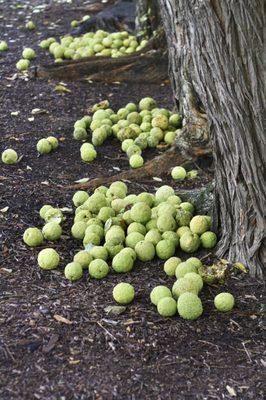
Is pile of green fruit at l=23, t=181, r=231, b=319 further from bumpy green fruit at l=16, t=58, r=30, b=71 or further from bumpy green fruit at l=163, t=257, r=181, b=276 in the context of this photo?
bumpy green fruit at l=16, t=58, r=30, b=71

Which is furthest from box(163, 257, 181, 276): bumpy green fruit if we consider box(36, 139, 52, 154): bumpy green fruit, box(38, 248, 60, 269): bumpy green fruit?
box(36, 139, 52, 154): bumpy green fruit

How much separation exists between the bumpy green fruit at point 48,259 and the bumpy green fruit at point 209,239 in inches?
47.0

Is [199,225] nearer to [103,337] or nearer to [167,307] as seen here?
[167,307]

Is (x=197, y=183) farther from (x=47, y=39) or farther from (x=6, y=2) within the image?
(x=6, y=2)

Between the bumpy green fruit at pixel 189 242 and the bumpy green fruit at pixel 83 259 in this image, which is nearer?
the bumpy green fruit at pixel 83 259

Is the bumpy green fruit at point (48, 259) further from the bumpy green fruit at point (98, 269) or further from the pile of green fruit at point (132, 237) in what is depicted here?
the bumpy green fruit at point (98, 269)

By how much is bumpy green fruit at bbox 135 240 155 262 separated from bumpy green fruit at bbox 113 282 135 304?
0.59 metres

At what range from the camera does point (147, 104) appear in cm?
849

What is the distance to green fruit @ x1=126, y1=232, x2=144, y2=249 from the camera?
5531 mm

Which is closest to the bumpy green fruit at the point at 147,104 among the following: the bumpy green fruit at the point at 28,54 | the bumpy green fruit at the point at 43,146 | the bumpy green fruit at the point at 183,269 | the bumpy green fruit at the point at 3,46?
the bumpy green fruit at the point at 43,146

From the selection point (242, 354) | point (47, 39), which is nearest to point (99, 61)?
point (47, 39)

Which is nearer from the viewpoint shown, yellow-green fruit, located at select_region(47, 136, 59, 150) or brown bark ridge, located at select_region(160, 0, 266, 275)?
brown bark ridge, located at select_region(160, 0, 266, 275)

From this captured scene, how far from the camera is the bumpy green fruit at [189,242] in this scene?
5449 millimetres

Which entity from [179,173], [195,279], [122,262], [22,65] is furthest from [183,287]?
[22,65]
